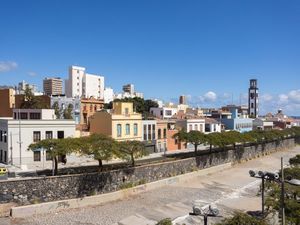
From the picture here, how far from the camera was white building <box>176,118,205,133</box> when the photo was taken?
68062 mm

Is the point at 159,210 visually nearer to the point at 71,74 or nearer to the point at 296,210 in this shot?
the point at 296,210

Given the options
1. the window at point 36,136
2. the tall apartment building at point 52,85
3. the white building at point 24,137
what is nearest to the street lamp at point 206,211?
the white building at point 24,137

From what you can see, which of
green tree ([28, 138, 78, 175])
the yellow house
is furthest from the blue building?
green tree ([28, 138, 78, 175])

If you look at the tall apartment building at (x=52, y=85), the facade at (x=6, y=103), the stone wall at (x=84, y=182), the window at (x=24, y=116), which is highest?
the tall apartment building at (x=52, y=85)

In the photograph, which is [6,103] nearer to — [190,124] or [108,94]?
[190,124]

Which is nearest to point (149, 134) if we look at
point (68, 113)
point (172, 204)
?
point (68, 113)

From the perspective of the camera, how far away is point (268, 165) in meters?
54.4

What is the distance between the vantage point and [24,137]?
142ft

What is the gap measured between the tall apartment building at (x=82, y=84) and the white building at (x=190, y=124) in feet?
195

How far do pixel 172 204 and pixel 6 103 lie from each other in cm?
4112

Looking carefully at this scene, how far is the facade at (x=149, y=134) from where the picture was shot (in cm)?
5812

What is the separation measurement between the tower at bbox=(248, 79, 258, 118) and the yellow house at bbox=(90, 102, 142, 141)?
259 feet

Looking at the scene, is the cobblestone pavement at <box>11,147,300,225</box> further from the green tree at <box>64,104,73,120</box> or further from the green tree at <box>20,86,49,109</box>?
the green tree at <box>20,86,49,109</box>

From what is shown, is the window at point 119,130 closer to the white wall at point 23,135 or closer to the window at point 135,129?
the window at point 135,129
